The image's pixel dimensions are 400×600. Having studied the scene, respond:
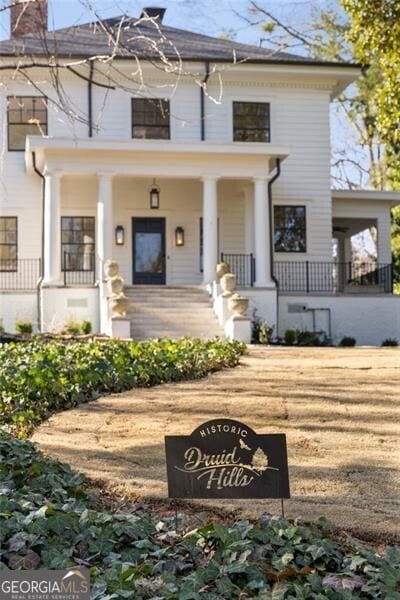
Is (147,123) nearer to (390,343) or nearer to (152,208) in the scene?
(152,208)

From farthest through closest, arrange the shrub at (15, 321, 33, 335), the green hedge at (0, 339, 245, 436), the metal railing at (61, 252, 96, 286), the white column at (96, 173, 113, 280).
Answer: the metal railing at (61, 252, 96, 286)
the white column at (96, 173, 113, 280)
the shrub at (15, 321, 33, 335)
the green hedge at (0, 339, 245, 436)

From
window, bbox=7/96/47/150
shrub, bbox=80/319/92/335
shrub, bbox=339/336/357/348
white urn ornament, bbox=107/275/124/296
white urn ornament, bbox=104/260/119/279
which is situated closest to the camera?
white urn ornament, bbox=107/275/124/296

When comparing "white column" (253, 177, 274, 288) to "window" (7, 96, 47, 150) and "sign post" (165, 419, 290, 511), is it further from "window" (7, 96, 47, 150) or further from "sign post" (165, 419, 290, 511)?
"sign post" (165, 419, 290, 511)

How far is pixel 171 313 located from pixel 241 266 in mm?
4048

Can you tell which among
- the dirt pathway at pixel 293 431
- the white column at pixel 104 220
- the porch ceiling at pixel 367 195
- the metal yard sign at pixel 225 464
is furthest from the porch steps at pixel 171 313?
the metal yard sign at pixel 225 464

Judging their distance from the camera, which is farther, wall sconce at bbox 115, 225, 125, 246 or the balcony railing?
wall sconce at bbox 115, 225, 125, 246

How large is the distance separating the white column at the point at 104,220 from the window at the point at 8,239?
3.06 meters

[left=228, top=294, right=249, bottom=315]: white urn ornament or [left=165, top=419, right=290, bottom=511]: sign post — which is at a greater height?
[left=228, top=294, right=249, bottom=315]: white urn ornament

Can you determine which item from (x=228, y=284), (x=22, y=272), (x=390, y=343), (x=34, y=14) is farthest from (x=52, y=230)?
(x=34, y=14)

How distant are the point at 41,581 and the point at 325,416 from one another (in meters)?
4.84

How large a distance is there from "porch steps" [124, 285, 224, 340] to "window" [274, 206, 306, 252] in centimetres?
391

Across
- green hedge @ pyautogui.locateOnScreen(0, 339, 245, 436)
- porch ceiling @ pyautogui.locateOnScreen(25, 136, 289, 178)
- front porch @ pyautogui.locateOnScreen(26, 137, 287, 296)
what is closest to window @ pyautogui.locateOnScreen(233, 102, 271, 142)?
front porch @ pyautogui.locateOnScreen(26, 137, 287, 296)

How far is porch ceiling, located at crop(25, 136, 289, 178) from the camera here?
61.7 ft

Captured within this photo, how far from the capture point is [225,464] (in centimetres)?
354
